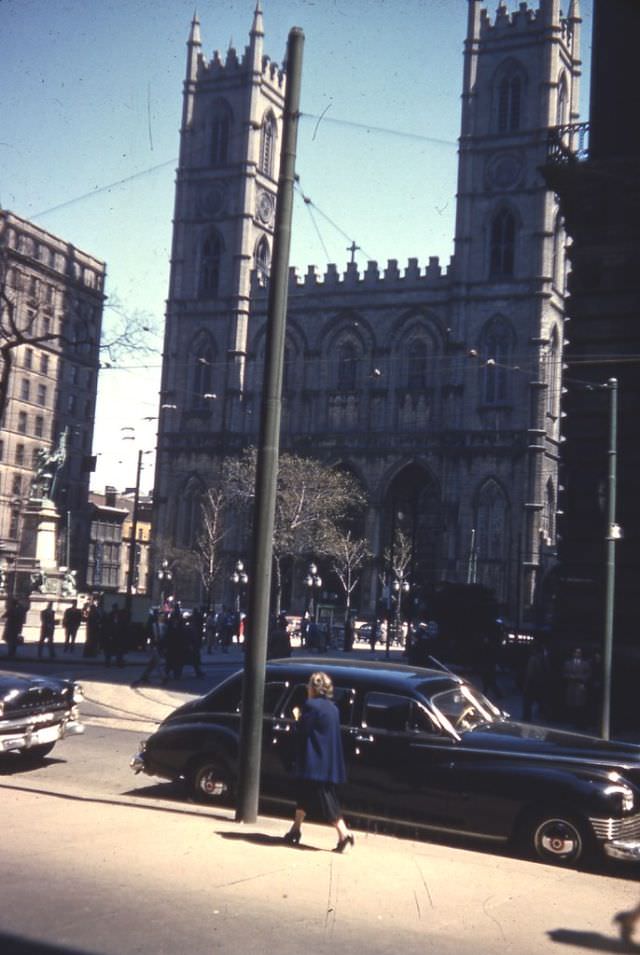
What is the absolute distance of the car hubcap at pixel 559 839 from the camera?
855 centimetres

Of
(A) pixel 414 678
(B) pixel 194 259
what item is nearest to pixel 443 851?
(A) pixel 414 678

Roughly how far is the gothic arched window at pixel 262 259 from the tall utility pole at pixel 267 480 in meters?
69.7

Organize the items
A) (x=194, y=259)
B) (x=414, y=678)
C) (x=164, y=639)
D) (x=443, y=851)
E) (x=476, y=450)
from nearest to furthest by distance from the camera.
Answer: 1. (x=443, y=851)
2. (x=414, y=678)
3. (x=164, y=639)
4. (x=476, y=450)
5. (x=194, y=259)

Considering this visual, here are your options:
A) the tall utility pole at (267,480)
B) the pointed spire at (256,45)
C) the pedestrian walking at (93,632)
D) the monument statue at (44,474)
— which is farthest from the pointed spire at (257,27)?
the tall utility pole at (267,480)

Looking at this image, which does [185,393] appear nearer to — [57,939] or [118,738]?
[118,738]

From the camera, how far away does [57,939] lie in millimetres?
5785

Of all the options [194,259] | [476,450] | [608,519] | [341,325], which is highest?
[194,259]

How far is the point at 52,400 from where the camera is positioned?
79.5m

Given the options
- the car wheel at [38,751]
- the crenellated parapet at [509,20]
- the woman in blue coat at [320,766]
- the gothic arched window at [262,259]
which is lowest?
the car wheel at [38,751]

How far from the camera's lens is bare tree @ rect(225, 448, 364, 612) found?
63.4 metres

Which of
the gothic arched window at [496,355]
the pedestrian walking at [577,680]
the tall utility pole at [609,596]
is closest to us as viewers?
the tall utility pole at [609,596]

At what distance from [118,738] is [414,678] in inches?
255

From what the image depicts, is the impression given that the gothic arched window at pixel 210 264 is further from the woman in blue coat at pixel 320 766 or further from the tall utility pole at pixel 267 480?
the woman in blue coat at pixel 320 766

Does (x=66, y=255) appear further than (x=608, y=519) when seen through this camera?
Yes
